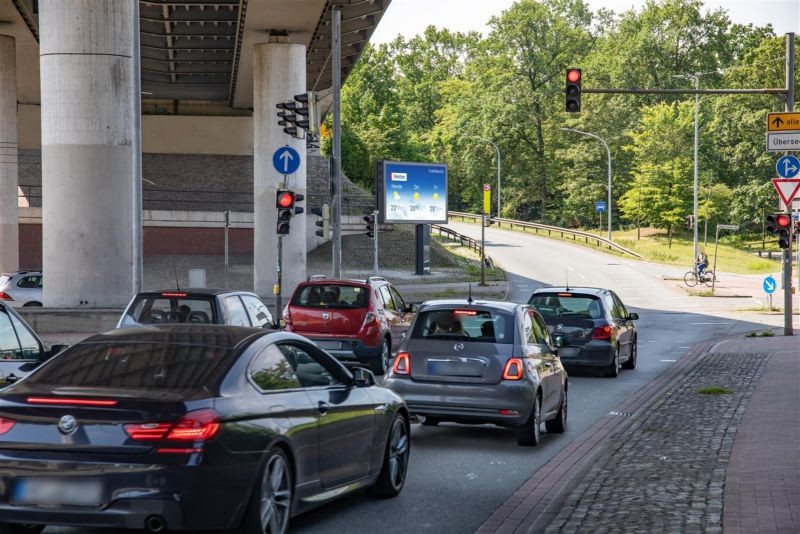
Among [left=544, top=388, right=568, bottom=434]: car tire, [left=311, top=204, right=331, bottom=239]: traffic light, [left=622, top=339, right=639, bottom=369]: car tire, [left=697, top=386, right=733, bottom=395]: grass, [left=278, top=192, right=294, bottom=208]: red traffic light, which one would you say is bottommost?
[left=622, top=339, right=639, bottom=369]: car tire

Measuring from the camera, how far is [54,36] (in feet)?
91.2

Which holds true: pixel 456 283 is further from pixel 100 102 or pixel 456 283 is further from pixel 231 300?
pixel 231 300

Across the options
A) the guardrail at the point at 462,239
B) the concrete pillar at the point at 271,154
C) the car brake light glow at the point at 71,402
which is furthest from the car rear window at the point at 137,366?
the guardrail at the point at 462,239

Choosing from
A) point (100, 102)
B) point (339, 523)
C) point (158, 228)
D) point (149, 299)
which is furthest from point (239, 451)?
point (158, 228)

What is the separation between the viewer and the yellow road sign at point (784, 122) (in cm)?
2461

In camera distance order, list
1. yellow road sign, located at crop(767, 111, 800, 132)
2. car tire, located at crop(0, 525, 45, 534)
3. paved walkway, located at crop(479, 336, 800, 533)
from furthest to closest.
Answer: yellow road sign, located at crop(767, 111, 800, 132), paved walkway, located at crop(479, 336, 800, 533), car tire, located at crop(0, 525, 45, 534)

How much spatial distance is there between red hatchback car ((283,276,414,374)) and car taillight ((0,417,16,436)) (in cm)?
1366

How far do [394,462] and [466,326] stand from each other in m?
3.54

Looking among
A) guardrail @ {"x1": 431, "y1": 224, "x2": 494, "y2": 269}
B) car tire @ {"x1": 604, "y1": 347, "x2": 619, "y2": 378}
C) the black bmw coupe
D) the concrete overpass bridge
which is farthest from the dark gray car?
guardrail @ {"x1": 431, "y1": 224, "x2": 494, "y2": 269}

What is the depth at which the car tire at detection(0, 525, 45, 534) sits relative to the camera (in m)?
7.19

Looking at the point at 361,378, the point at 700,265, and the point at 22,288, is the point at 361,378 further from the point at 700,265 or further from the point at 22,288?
the point at 700,265

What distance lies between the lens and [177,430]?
663cm

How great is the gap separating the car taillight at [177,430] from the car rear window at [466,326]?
6.17 meters

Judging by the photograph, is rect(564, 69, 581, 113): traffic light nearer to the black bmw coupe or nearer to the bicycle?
the black bmw coupe
